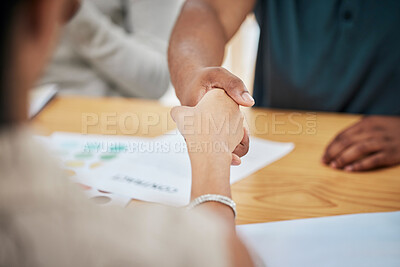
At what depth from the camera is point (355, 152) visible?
508 mm

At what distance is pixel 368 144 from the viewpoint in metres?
0.52

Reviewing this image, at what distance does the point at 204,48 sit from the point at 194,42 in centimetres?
2

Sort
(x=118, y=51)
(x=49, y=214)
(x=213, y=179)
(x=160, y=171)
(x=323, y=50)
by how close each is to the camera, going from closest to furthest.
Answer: (x=49, y=214) → (x=213, y=179) → (x=160, y=171) → (x=323, y=50) → (x=118, y=51)

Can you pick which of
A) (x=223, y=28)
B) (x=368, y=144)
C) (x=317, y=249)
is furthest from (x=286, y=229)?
(x=223, y=28)

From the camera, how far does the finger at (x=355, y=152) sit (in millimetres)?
504

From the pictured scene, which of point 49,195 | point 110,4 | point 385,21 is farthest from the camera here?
point 110,4

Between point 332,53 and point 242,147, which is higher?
point 332,53

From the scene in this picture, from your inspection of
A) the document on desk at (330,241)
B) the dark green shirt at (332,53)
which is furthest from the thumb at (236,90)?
the dark green shirt at (332,53)

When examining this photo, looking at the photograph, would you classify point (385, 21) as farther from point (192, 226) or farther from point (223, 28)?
point (192, 226)

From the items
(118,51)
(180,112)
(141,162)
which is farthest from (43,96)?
(180,112)

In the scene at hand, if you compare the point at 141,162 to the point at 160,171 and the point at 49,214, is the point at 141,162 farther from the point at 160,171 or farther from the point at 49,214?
the point at 49,214

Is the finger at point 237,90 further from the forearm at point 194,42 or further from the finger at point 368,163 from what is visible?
the finger at point 368,163

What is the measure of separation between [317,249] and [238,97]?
0.14m

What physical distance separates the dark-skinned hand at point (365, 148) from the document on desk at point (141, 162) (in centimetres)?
6
